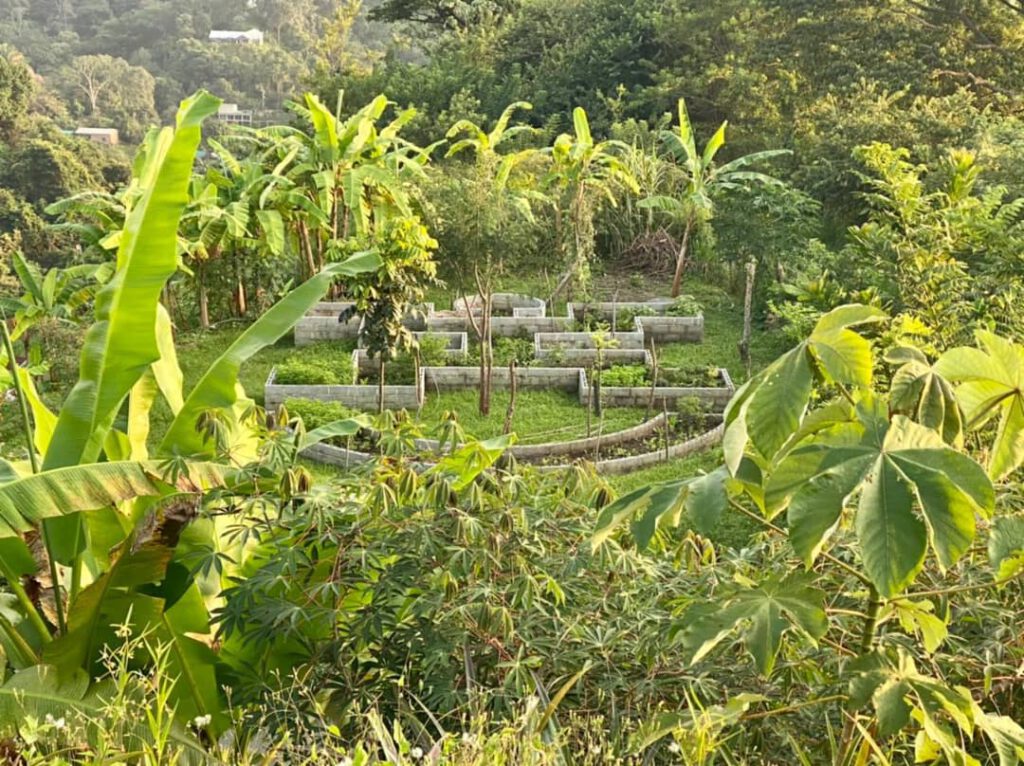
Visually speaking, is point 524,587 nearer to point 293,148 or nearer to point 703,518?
point 703,518

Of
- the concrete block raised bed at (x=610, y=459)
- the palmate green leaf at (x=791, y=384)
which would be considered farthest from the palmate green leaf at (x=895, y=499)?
the concrete block raised bed at (x=610, y=459)

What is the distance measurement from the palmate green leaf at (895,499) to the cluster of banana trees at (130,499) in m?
1.95

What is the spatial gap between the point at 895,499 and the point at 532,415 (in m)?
8.56

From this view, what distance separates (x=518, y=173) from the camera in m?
15.8

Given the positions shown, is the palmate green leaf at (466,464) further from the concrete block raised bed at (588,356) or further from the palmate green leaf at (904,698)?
the concrete block raised bed at (588,356)

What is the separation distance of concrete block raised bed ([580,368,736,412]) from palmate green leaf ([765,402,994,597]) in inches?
Result: 336

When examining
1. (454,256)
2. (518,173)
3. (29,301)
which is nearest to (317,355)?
(454,256)

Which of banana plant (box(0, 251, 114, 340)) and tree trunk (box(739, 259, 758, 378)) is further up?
banana plant (box(0, 251, 114, 340))

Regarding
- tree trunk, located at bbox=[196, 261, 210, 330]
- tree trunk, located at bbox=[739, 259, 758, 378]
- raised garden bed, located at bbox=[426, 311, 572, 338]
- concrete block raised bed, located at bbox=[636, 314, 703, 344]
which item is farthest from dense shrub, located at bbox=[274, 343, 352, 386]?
tree trunk, located at bbox=[739, 259, 758, 378]

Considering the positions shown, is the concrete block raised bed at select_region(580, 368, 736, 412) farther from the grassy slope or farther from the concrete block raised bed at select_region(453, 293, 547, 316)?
the concrete block raised bed at select_region(453, 293, 547, 316)

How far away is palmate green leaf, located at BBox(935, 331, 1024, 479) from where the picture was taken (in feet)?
7.33

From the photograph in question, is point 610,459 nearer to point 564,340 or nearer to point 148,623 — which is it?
→ point 564,340

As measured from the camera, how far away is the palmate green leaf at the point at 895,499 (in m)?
1.90

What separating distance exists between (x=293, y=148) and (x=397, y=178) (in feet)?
4.37
